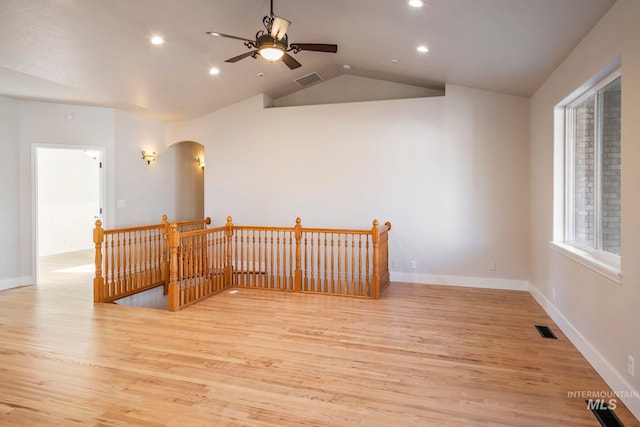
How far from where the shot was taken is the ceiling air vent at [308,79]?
22.1 ft

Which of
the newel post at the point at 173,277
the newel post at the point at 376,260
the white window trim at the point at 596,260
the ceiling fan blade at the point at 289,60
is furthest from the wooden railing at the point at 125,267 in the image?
the white window trim at the point at 596,260

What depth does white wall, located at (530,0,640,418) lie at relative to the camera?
2.54 metres

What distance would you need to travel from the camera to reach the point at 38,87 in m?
5.32

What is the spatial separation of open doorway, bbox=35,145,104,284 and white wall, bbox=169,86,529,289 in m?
4.75

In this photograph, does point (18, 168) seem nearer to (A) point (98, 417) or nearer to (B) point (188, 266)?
(B) point (188, 266)

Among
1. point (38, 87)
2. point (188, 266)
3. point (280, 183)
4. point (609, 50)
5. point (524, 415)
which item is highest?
point (38, 87)

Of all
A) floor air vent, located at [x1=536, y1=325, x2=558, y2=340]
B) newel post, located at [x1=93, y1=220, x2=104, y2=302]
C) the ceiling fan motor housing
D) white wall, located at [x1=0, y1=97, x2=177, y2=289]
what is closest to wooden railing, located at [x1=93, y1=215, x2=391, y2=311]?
newel post, located at [x1=93, y1=220, x2=104, y2=302]

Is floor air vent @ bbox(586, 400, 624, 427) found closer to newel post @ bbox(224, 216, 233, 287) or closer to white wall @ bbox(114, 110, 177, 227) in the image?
newel post @ bbox(224, 216, 233, 287)

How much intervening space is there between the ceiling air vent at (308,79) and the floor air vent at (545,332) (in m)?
5.22

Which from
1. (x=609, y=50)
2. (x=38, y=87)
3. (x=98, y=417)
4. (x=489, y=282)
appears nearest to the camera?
Result: (x=98, y=417)

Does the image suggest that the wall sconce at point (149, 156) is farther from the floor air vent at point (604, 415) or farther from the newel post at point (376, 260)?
the floor air vent at point (604, 415)

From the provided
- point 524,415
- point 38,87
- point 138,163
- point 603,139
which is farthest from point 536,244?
point 38,87

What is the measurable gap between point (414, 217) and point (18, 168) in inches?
260

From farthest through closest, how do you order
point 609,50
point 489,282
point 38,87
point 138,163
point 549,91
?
1. point 138,163
2. point 489,282
3. point 38,87
4. point 549,91
5. point 609,50
